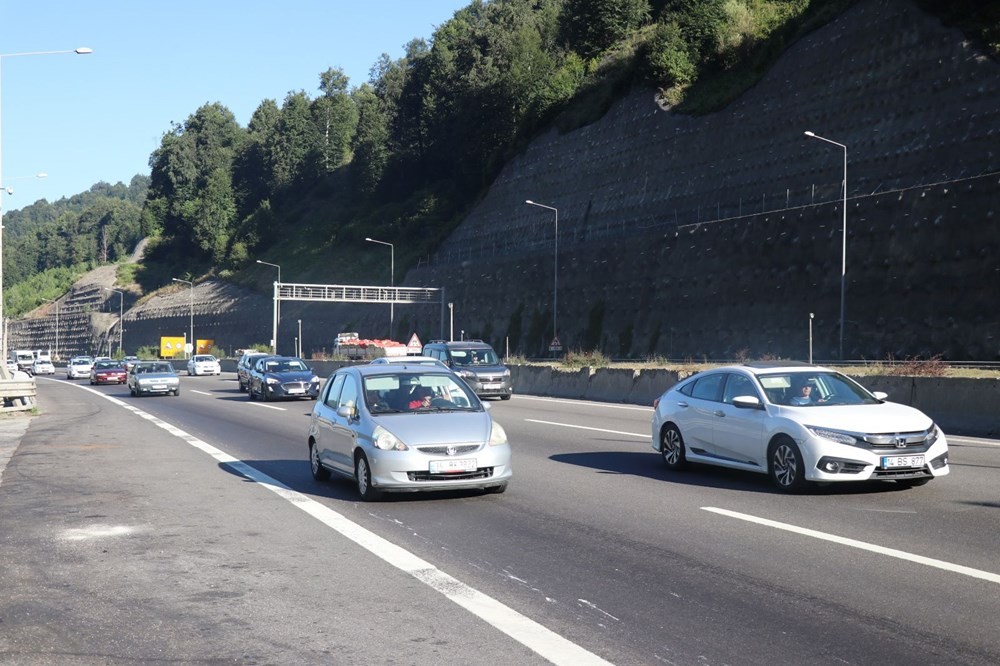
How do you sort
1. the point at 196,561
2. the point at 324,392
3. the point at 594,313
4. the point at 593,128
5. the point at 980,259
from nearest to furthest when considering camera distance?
the point at 196,561 → the point at 324,392 → the point at 980,259 → the point at 594,313 → the point at 593,128

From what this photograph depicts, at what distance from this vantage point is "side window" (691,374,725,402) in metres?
14.0

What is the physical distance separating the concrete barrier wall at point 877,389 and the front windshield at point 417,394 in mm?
11132

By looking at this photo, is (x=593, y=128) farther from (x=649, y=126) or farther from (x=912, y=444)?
(x=912, y=444)

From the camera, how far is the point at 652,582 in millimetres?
7941

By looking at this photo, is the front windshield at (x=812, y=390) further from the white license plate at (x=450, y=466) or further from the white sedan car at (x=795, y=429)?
the white license plate at (x=450, y=466)

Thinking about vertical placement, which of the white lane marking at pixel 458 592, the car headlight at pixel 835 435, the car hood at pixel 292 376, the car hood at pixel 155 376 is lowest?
the white lane marking at pixel 458 592

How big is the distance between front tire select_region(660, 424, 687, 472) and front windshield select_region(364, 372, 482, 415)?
3.00 metres

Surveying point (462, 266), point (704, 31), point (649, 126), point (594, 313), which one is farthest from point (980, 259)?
point (462, 266)

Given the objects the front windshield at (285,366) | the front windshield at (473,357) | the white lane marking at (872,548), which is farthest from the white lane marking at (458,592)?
the front windshield at (285,366)

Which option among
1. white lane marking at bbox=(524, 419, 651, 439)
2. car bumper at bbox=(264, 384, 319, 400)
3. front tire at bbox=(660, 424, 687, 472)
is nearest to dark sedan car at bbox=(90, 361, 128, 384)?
car bumper at bbox=(264, 384, 319, 400)

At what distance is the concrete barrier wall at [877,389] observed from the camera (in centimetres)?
1997

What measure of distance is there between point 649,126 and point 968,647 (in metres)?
69.4

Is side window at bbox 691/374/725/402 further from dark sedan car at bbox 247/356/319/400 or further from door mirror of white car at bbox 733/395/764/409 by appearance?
dark sedan car at bbox 247/356/319/400

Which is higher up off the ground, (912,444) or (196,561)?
(912,444)
